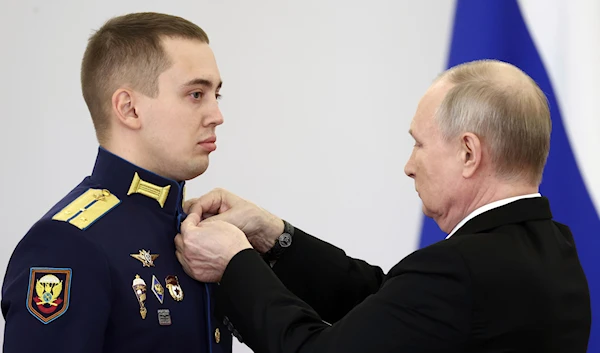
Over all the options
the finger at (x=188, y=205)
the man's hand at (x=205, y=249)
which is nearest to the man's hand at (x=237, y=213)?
the finger at (x=188, y=205)

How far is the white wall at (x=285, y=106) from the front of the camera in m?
2.88

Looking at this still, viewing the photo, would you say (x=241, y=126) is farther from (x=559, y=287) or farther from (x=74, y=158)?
(x=559, y=287)

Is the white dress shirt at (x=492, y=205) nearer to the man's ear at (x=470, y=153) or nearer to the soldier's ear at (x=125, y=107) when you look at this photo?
the man's ear at (x=470, y=153)

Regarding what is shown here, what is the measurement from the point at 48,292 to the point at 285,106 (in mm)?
1612

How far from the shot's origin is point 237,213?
72.8 inches

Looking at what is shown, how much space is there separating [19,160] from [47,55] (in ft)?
1.27

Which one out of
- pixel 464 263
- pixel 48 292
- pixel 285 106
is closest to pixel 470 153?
pixel 464 263

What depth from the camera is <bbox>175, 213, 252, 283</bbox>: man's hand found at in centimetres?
162

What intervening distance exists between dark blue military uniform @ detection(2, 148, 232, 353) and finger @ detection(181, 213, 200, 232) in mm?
24

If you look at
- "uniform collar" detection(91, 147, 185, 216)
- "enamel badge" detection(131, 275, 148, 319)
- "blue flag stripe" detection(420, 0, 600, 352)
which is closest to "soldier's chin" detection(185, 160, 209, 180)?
"uniform collar" detection(91, 147, 185, 216)

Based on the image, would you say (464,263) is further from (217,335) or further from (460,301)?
(217,335)

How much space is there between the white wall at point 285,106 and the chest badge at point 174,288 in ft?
4.25

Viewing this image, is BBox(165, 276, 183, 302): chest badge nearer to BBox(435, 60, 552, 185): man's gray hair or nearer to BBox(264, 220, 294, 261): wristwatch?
BBox(264, 220, 294, 261): wristwatch

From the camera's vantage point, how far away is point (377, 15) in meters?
2.90
